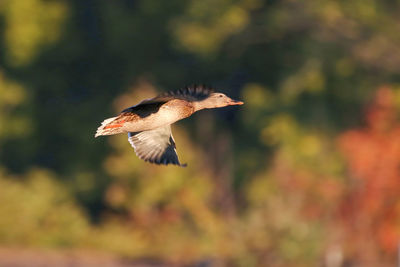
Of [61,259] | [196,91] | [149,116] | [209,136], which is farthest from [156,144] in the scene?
[209,136]

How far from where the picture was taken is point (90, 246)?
625 inches

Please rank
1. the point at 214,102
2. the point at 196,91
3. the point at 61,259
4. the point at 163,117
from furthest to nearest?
the point at 61,259, the point at 214,102, the point at 163,117, the point at 196,91

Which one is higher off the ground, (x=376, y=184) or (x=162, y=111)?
(x=376, y=184)

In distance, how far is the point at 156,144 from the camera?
7.69 m

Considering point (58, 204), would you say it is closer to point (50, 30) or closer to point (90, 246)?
point (90, 246)

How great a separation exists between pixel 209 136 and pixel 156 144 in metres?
11.6

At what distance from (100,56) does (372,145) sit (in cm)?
831

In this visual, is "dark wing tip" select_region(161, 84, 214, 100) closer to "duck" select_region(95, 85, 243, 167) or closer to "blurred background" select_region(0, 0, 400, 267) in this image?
"duck" select_region(95, 85, 243, 167)

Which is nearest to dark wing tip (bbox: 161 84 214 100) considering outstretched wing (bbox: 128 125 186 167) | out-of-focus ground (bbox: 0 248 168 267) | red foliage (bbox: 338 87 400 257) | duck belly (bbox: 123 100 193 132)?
duck belly (bbox: 123 100 193 132)

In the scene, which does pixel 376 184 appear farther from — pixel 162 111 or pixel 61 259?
pixel 162 111

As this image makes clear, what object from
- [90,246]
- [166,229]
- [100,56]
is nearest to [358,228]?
[166,229]

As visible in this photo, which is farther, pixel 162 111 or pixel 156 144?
pixel 156 144

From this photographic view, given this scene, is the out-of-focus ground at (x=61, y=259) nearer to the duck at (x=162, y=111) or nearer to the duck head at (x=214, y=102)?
the duck head at (x=214, y=102)

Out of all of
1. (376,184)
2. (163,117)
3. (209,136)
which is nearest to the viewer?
(163,117)
